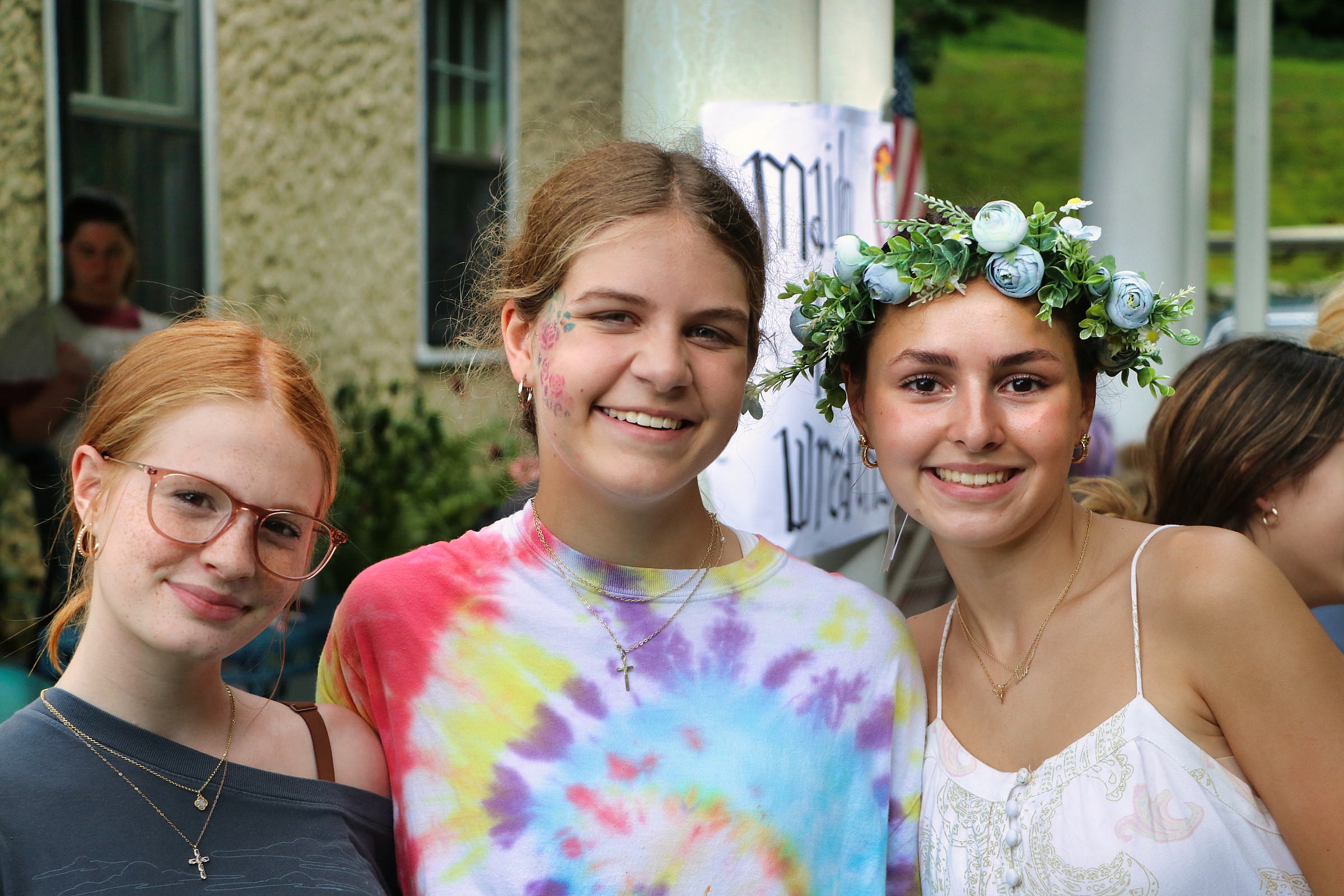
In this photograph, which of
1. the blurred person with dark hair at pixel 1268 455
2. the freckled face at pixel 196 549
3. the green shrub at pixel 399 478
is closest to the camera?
the freckled face at pixel 196 549

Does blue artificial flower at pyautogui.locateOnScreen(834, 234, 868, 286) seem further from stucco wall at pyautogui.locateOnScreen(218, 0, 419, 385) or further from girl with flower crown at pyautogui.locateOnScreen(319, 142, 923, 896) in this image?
stucco wall at pyautogui.locateOnScreen(218, 0, 419, 385)

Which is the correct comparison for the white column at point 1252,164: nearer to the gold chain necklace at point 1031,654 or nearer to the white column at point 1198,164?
the white column at point 1198,164

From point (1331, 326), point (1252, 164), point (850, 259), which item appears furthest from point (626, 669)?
point (1252, 164)

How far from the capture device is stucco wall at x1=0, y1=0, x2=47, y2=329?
454cm

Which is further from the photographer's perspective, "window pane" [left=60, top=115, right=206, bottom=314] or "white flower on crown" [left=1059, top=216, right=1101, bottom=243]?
"window pane" [left=60, top=115, right=206, bottom=314]

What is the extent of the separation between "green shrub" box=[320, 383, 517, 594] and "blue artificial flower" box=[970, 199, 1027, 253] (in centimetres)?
377

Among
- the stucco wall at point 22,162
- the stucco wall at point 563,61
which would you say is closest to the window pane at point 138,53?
the stucco wall at point 22,162

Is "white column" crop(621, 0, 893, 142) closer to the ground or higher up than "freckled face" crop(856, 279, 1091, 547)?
higher up

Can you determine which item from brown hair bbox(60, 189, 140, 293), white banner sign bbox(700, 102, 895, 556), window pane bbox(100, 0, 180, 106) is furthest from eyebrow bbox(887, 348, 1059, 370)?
window pane bbox(100, 0, 180, 106)

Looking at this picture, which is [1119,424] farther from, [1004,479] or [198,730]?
[198,730]

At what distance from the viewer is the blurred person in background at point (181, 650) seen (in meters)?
1.59

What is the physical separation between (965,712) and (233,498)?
1243 mm

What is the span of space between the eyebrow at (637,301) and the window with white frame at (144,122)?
129 inches

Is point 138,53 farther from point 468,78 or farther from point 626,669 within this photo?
point 626,669
